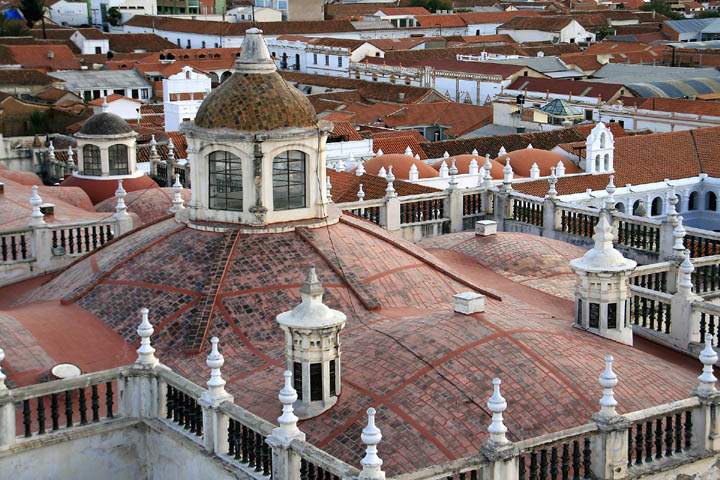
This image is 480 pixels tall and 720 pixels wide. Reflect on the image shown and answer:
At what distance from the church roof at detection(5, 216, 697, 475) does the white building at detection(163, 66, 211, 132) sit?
57067 millimetres

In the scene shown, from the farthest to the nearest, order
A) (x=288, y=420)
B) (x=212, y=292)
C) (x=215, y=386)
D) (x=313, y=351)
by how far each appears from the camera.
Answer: (x=212, y=292) → (x=313, y=351) → (x=215, y=386) → (x=288, y=420)

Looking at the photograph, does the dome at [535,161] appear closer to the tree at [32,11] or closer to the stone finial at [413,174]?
the stone finial at [413,174]

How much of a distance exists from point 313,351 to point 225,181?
257 inches

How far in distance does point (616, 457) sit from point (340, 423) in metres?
4.30

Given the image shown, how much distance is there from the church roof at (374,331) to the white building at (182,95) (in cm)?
5707

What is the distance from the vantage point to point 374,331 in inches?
925

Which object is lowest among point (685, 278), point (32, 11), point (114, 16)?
point (685, 278)

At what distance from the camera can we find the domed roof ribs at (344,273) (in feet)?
82.7

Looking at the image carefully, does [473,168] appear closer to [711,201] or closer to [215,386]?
[711,201]

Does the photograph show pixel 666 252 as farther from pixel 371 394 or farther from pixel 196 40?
pixel 196 40

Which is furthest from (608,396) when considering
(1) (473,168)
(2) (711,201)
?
(2) (711,201)

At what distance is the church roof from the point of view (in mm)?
20531

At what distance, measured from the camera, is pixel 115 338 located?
24.7 meters

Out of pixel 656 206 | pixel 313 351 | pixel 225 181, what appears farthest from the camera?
pixel 656 206
